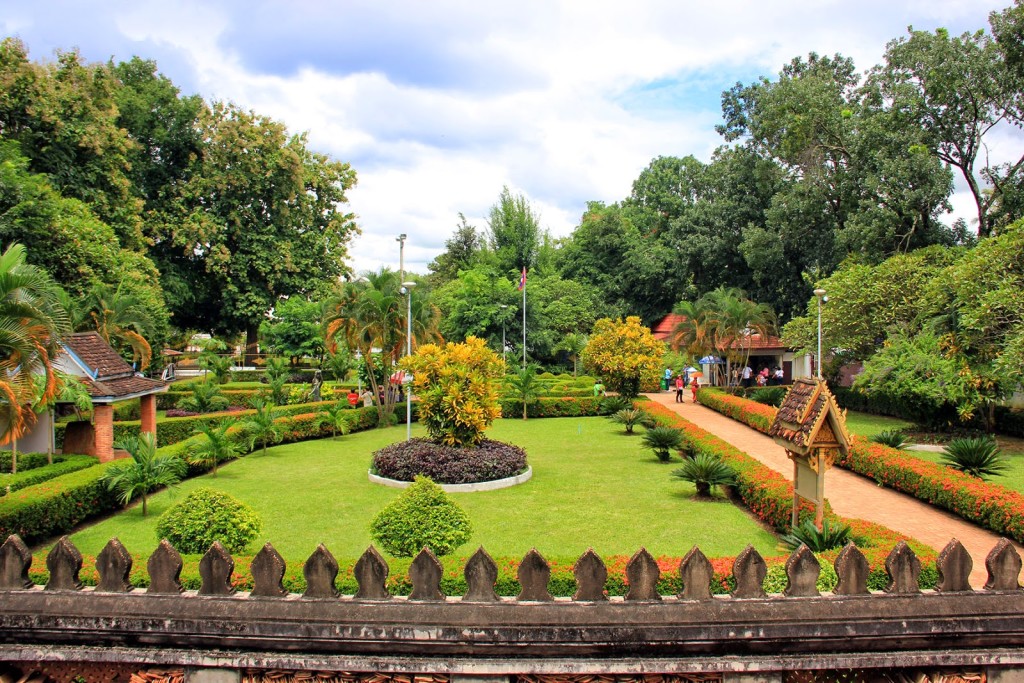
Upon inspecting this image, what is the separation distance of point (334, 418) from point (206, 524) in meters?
12.7

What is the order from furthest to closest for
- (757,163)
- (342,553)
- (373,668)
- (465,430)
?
(757,163)
(465,430)
(342,553)
(373,668)

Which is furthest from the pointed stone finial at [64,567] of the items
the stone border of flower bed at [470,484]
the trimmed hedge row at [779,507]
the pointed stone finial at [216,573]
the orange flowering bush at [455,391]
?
the orange flowering bush at [455,391]

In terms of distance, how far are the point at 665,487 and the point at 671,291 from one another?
32038mm

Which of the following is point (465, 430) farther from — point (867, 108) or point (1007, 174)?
point (867, 108)

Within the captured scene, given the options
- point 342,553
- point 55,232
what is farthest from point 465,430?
point 55,232

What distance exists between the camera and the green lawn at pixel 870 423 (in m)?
23.0

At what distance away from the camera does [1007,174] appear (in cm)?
2630

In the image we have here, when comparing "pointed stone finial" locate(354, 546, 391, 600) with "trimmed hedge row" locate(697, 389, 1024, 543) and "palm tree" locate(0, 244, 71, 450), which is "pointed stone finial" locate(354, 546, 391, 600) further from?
"trimmed hedge row" locate(697, 389, 1024, 543)

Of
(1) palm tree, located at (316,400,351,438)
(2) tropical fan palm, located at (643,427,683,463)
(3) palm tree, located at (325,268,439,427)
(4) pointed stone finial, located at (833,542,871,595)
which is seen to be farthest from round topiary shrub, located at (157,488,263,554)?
(3) palm tree, located at (325,268,439,427)

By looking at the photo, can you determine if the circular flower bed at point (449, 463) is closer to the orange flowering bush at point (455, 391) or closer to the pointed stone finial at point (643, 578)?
the orange flowering bush at point (455, 391)

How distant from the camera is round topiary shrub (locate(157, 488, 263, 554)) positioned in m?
9.10

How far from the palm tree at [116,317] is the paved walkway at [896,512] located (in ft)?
71.2

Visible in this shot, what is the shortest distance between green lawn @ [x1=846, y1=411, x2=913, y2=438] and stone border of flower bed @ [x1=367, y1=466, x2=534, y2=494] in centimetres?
1293

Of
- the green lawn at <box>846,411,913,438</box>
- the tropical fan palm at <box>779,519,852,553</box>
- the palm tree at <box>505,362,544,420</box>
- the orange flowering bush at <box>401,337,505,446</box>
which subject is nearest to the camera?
the tropical fan palm at <box>779,519,852,553</box>
